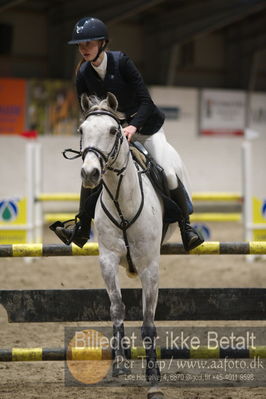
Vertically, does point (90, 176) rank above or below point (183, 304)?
above

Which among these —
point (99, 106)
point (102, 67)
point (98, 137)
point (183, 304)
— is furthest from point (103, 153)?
point (183, 304)

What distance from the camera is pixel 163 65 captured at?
18172mm

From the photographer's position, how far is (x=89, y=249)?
4387 millimetres

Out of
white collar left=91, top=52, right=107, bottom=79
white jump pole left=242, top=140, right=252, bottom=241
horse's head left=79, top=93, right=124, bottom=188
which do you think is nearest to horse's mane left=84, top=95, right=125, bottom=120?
horse's head left=79, top=93, right=124, bottom=188

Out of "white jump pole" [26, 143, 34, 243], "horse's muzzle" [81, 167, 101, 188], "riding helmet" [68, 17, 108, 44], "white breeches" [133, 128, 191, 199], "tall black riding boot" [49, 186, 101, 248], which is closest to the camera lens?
"horse's muzzle" [81, 167, 101, 188]

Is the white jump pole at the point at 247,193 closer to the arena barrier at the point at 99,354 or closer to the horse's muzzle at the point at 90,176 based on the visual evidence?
the arena barrier at the point at 99,354

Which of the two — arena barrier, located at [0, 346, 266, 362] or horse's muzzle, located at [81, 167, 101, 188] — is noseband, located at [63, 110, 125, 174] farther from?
arena barrier, located at [0, 346, 266, 362]

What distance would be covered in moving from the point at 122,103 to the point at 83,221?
77cm

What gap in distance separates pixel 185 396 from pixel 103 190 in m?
1.32

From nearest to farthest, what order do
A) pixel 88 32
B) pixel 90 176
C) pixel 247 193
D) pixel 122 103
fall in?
pixel 90 176, pixel 88 32, pixel 122 103, pixel 247 193

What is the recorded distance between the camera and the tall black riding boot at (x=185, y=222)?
4.37 m

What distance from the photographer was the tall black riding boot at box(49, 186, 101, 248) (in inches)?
167

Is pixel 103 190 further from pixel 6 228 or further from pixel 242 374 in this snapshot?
pixel 6 228

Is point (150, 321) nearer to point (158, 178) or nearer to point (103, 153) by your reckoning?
point (158, 178)
